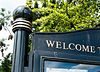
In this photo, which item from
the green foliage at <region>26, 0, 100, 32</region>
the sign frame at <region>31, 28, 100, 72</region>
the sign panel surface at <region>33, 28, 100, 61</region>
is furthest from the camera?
the green foliage at <region>26, 0, 100, 32</region>

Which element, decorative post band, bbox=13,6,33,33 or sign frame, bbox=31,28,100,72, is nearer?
sign frame, bbox=31,28,100,72

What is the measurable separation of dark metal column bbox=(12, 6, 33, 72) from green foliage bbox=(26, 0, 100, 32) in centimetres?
559

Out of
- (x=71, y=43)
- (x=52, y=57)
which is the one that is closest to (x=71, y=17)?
(x=71, y=43)

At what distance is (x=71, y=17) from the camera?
9141 mm

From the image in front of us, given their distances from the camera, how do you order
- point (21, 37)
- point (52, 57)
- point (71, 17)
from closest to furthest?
point (52, 57)
point (21, 37)
point (71, 17)

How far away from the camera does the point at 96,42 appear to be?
296 centimetres

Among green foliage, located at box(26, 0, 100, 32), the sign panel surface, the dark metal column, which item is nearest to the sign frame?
the sign panel surface

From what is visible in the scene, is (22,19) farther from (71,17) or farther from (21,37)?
(71,17)

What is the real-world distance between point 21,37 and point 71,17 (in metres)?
6.62

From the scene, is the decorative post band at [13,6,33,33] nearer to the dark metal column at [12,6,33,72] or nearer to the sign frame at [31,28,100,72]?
the dark metal column at [12,6,33,72]

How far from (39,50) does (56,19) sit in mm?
6051

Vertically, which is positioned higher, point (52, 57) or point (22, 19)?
point (22, 19)

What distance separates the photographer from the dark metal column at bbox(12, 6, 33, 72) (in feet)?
8.50

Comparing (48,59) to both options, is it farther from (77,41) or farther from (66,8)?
Result: (66,8)
